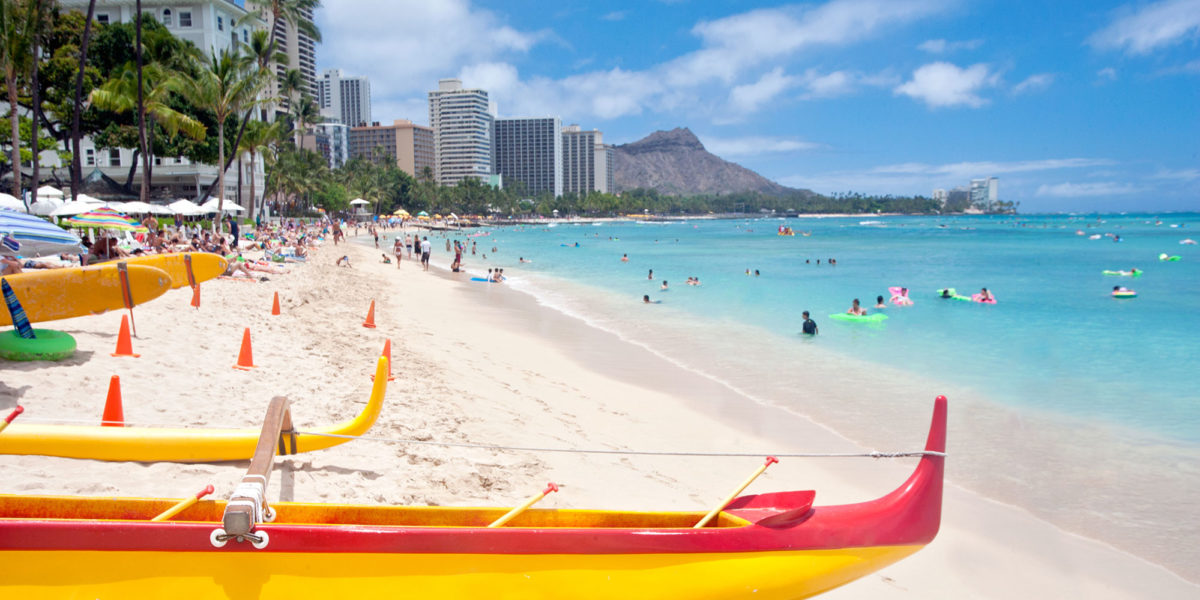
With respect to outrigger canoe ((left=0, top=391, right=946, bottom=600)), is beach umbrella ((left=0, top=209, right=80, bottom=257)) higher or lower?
higher

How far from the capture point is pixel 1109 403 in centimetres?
1073

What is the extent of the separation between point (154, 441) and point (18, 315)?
11.4 feet

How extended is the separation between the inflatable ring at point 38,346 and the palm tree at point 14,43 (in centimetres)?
1885

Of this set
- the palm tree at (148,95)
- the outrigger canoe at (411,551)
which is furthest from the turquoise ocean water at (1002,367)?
the palm tree at (148,95)

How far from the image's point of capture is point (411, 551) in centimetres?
297

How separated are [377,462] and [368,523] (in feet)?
7.89

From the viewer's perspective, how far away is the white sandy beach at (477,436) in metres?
5.05

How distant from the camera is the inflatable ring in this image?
6879mm

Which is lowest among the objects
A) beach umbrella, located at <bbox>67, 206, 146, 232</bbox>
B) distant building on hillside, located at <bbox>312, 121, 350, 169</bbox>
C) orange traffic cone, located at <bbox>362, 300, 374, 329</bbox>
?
orange traffic cone, located at <bbox>362, 300, 374, 329</bbox>

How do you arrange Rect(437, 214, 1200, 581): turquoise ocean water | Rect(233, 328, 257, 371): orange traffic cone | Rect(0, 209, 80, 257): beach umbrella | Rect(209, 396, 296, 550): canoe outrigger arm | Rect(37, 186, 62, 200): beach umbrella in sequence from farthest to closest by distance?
Rect(37, 186, 62, 200): beach umbrella → Rect(0, 209, 80, 257): beach umbrella → Rect(233, 328, 257, 371): orange traffic cone → Rect(437, 214, 1200, 581): turquoise ocean water → Rect(209, 396, 296, 550): canoe outrigger arm

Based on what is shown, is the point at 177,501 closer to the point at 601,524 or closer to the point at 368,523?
the point at 368,523

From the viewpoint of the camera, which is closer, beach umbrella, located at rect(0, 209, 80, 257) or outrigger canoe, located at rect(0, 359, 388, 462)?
outrigger canoe, located at rect(0, 359, 388, 462)

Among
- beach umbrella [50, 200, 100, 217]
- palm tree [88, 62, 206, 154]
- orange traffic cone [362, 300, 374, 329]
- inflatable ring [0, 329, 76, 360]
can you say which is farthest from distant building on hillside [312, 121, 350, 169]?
inflatable ring [0, 329, 76, 360]

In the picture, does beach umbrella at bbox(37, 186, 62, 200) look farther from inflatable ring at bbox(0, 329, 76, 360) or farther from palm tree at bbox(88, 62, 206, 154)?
inflatable ring at bbox(0, 329, 76, 360)
